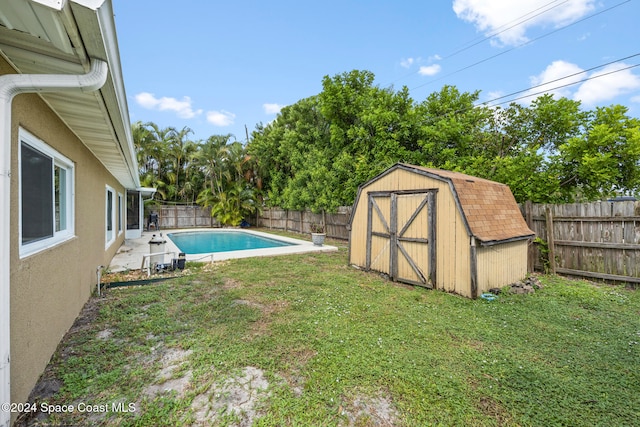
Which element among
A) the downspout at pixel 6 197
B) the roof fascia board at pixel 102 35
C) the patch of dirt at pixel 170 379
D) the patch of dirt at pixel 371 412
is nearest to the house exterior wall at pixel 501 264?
the patch of dirt at pixel 371 412

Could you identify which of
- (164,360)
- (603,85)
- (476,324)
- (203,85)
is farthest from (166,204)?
(603,85)

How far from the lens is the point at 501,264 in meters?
5.75

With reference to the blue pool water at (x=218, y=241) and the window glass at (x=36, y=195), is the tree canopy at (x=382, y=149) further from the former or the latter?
the window glass at (x=36, y=195)

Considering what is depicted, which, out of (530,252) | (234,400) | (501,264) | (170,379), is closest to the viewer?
(234,400)

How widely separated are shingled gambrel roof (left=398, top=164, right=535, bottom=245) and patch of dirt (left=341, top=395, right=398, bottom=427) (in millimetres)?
3673

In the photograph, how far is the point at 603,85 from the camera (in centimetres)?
777

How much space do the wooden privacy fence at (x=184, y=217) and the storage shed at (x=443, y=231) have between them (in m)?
17.2

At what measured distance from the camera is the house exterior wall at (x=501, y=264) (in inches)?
208

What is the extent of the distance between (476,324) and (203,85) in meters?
16.7

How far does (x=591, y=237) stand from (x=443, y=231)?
3.43 metres

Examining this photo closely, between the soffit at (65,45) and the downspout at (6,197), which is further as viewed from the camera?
the downspout at (6,197)

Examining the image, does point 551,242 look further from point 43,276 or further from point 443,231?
point 43,276

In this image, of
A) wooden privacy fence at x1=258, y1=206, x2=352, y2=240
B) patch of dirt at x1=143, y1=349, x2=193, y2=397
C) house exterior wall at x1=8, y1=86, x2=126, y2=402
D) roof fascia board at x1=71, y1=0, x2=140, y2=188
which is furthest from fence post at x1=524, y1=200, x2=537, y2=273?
house exterior wall at x1=8, y1=86, x2=126, y2=402

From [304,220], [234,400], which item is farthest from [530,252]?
[304,220]
